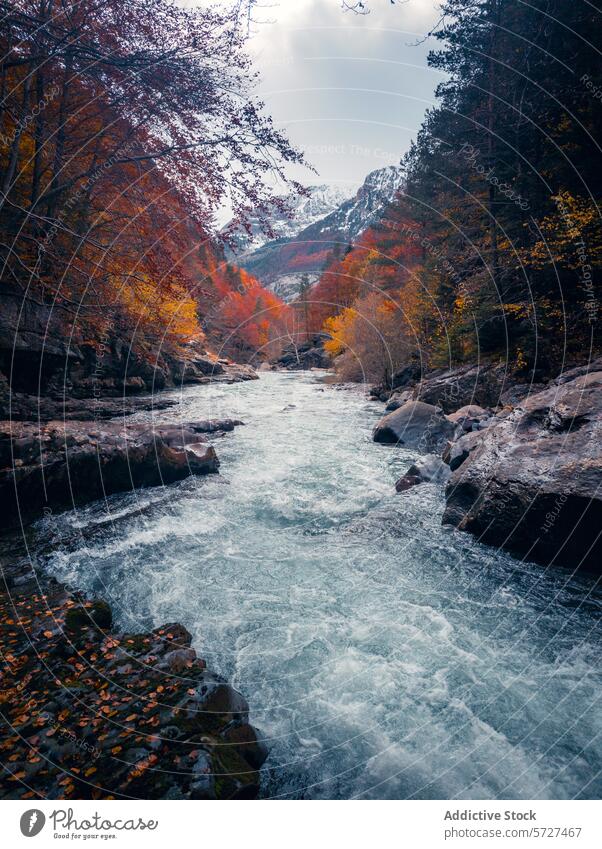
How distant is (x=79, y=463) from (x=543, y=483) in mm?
9556

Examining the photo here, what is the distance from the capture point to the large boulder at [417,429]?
14016mm

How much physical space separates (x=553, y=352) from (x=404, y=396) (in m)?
9.58

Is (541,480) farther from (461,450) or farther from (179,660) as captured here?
(179,660)

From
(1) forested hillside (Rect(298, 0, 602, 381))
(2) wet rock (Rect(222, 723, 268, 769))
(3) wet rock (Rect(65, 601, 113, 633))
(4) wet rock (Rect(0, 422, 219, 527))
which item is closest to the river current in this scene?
(2) wet rock (Rect(222, 723, 268, 769))

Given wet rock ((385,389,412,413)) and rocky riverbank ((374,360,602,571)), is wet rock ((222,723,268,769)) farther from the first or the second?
wet rock ((385,389,412,413))

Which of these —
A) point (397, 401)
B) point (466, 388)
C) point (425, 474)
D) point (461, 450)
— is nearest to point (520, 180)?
point (466, 388)

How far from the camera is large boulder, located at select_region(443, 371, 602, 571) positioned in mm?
6141

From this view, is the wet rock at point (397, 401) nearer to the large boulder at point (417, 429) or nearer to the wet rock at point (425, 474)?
the large boulder at point (417, 429)

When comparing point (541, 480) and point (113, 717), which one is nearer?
point (113, 717)

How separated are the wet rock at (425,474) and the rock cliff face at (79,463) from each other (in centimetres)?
573

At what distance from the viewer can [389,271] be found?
36.2 m
